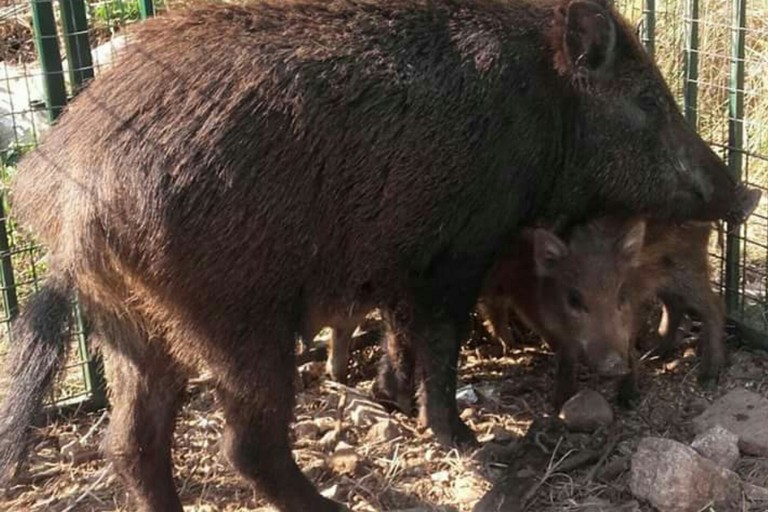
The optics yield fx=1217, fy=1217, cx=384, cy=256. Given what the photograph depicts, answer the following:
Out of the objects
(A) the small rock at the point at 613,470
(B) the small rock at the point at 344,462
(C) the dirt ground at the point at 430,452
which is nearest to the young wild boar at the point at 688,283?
(C) the dirt ground at the point at 430,452

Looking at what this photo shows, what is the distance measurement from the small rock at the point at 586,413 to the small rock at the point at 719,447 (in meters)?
0.47

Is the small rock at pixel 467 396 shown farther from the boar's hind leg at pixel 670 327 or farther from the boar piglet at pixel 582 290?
the boar's hind leg at pixel 670 327

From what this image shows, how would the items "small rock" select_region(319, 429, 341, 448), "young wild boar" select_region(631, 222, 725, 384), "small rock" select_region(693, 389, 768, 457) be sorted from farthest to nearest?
"young wild boar" select_region(631, 222, 725, 384) → "small rock" select_region(319, 429, 341, 448) → "small rock" select_region(693, 389, 768, 457)

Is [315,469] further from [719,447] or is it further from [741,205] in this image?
[741,205]

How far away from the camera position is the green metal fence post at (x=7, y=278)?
5.58m

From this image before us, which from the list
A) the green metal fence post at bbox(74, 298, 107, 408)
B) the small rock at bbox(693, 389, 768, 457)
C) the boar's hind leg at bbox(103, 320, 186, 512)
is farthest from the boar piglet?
the green metal fence post at bbox(74, 298, 107, 408)

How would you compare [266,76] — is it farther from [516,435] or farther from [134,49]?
[516,435]

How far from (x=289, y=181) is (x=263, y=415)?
0.87 metres

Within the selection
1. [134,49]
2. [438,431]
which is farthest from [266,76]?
[438,431]

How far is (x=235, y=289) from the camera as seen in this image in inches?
168

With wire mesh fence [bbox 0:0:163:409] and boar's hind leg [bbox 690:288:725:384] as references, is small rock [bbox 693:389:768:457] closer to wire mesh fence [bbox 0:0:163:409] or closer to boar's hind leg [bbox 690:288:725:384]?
boar's hind leg [bbox 690:288:725:384]

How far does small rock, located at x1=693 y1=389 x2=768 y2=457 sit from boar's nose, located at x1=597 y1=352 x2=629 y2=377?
40cm

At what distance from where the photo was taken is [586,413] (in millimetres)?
5316

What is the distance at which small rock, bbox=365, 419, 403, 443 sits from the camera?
5.39 metres
